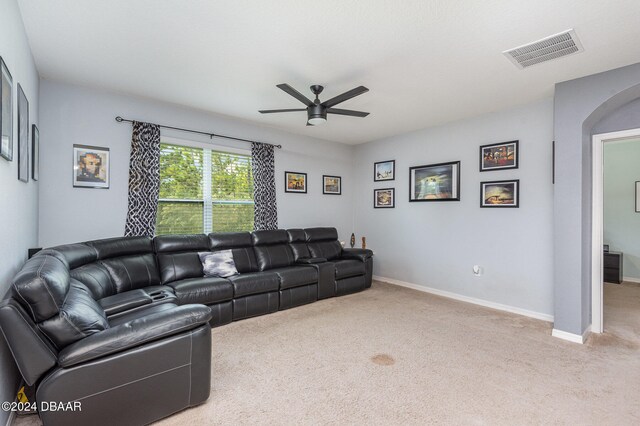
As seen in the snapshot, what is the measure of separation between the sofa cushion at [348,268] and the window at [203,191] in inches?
62.2

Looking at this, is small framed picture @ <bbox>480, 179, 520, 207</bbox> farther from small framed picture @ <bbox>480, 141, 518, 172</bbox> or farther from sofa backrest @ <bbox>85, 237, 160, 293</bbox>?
sofa backrest @ <bbox>85, 237, 160, 293</bbox>

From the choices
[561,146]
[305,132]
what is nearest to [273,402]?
[561,146]

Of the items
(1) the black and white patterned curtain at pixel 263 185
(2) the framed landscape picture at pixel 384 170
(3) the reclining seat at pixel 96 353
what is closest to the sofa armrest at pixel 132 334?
(3) the reclining seat at pixel 96 353

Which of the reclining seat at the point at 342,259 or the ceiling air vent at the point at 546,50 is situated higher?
the ceiling air vent at the point at 546,50

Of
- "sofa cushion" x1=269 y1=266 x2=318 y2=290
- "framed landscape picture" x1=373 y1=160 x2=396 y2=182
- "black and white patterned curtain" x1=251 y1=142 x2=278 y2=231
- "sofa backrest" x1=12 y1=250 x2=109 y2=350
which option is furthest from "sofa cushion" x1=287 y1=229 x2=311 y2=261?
"sofa backrest" x1=12 y1=250 x2=109 y2=350

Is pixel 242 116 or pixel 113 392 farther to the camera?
pixel 242 116

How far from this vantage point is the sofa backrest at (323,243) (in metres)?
5.19

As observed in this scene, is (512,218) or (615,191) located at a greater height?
(615,191)

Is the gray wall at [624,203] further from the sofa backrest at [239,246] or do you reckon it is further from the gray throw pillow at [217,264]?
the gray throw pillow at [217,264]

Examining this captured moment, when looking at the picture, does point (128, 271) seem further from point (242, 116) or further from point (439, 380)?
point (439, 380)

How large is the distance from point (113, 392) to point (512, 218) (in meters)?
4.54

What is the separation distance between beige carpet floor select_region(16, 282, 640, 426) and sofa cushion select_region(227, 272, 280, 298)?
0.35 m

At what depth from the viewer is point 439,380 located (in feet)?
7.77

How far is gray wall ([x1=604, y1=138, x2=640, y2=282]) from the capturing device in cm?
564
